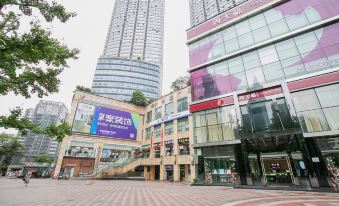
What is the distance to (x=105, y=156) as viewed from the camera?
126 feet

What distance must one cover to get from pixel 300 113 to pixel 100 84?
9088cm

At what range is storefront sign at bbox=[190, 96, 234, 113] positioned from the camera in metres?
20.6

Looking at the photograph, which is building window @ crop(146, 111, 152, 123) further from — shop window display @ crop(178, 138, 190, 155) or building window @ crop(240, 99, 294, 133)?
building window @ crop(240, 99, 294, 133)

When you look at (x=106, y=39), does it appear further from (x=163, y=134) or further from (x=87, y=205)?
(x=87, y=205)

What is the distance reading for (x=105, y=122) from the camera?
4006 centimetres

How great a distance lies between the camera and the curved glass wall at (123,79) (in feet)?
301

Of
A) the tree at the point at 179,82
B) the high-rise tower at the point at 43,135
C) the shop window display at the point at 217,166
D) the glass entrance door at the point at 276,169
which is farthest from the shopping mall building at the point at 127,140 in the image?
the high-rise tower at the point at 43,135

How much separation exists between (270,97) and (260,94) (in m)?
1.03

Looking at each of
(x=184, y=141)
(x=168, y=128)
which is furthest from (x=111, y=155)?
(x=184, y=141)

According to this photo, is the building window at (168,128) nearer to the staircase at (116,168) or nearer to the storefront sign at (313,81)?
the staircase at (116,168)

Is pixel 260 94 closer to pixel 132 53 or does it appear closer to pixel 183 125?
pixel 183 125

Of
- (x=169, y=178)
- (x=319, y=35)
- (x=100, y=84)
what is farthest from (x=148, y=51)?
(x=319, y=35)

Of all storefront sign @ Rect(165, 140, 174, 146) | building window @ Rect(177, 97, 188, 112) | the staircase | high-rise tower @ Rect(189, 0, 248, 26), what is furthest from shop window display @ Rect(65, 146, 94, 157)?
high-rise tower @ Rect(189, 0, 248, 26)

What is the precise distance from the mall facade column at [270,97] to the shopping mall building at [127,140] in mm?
8801
